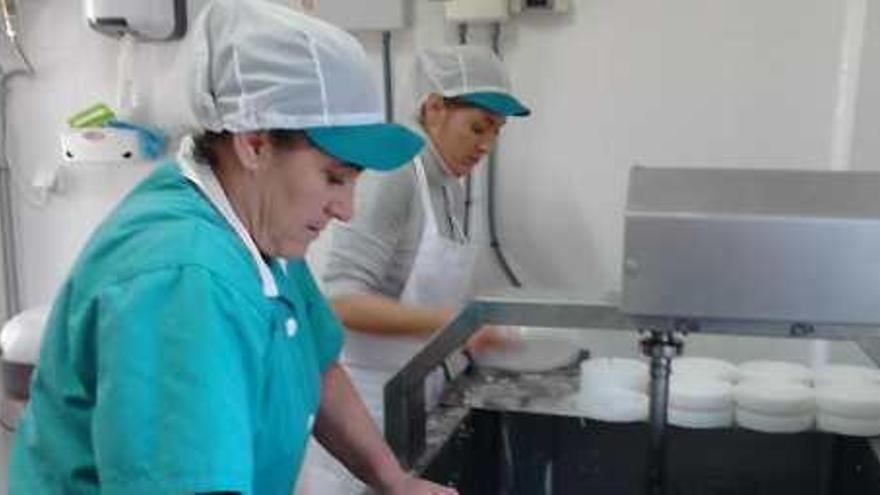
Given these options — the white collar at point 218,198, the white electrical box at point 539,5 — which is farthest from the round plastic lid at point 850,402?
the white electrical box at point 539,5

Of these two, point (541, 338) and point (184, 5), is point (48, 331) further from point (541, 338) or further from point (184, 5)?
point (184, 5)

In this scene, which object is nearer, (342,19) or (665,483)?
(665,483)

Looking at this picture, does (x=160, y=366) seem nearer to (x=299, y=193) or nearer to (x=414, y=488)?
(x=299, y=193)

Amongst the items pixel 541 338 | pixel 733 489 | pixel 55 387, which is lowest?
pixel 733 489

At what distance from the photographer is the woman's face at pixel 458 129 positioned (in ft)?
4.91

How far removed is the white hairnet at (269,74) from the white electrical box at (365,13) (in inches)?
42.2

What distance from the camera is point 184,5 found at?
1981 millimetres

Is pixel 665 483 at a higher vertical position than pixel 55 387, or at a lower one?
lower

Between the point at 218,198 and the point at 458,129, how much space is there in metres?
0.78

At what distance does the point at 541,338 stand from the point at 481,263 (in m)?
0.56

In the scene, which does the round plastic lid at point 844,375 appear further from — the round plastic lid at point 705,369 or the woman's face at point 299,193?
the woman's face at point 299,193

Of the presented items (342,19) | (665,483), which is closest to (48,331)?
(665,483)

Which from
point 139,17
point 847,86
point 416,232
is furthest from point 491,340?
point 139,17

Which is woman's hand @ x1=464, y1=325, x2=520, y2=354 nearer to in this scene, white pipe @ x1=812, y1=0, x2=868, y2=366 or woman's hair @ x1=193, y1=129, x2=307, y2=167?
woman's hair @ x1=193, y1=129, x2=307, y2=167
